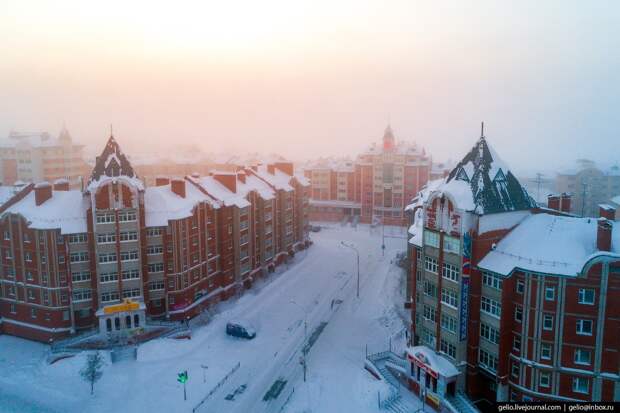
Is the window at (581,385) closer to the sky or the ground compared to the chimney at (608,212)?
closer to the ground

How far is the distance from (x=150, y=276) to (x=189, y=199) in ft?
38.3

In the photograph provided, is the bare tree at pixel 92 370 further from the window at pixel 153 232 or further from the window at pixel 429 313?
the window at pixel 429 313

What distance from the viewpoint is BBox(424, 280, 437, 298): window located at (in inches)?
1961

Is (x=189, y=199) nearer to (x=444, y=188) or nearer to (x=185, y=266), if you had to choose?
(x=185, y=266)

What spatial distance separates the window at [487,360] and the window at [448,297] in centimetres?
493

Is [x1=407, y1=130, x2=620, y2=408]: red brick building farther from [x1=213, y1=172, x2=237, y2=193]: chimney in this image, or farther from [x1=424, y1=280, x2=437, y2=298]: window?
[x1=213, y1=172, x2=237, y2=193]: chimney

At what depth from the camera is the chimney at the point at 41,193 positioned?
205 ft

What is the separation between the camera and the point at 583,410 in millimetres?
41875

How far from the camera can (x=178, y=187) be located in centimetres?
6950

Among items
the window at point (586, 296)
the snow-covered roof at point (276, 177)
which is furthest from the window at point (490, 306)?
the snow-covered roof at point (276, 177)

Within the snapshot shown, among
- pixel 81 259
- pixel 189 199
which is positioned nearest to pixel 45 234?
pixel 81 259

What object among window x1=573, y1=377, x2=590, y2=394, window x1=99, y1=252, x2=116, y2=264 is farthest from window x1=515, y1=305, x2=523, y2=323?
window x1=99, y1=252, x2=116, y2=264

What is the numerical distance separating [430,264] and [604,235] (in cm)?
1545

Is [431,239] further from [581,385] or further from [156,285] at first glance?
[156,285]
